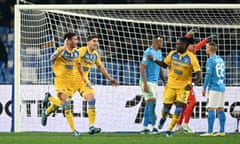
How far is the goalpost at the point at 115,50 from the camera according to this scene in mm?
19609

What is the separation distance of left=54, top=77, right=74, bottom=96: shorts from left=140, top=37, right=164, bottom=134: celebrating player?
4.30 feet

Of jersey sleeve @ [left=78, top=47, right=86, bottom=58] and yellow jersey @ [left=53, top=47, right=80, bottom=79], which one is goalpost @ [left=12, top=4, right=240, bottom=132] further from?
yellow jersey @ [left=53, top=47, right=80, bottom=79]

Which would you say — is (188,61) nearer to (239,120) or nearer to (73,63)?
(73,63)

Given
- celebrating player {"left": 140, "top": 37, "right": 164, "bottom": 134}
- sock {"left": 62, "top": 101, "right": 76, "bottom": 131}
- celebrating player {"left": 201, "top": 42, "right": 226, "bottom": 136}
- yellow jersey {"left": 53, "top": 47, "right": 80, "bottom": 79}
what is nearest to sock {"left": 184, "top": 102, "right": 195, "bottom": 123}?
celebrating player {"left": 140, "top": 37, "right": 164, "bottom": 134}

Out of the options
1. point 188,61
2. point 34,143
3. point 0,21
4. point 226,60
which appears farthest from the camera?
point 0,21

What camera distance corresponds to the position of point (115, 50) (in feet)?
66.2

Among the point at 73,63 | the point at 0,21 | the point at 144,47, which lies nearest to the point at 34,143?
the point at 73,63

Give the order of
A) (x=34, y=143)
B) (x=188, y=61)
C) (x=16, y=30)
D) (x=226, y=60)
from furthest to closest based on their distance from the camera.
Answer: (x=226, y=60), (x=16, y=30), (x=188, y=61), (x=34, y=143)

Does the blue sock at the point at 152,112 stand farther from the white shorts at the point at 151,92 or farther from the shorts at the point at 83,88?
the shorts at the point at 83,88

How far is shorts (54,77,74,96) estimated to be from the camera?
1762 cm

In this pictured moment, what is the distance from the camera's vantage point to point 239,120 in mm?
19938

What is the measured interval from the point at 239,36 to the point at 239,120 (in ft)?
5.47

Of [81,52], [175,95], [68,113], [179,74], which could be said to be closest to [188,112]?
[175,95]

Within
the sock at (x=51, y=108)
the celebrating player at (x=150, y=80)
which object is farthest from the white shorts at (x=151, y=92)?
the sock at (x=51, y=108)
